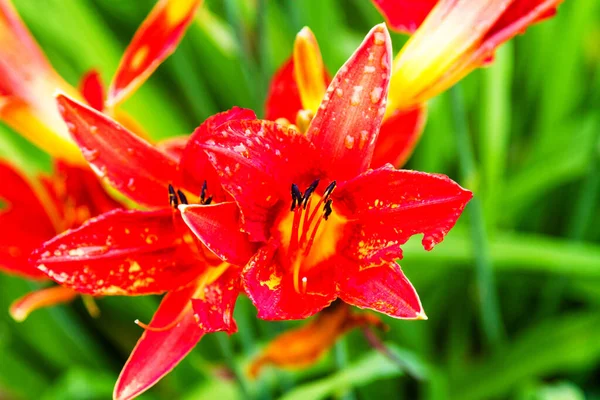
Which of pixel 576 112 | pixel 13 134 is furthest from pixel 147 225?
pixel 576 112

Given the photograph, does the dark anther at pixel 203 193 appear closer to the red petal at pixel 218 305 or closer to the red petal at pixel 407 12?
the red petal at pixel 218 305

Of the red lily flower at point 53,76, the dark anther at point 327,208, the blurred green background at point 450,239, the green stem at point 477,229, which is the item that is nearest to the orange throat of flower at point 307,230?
the dark anther at point 327,208

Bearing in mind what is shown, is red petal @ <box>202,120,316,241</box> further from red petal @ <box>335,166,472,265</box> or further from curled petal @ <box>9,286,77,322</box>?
curled petal @ <box>9,286,77,322</box>

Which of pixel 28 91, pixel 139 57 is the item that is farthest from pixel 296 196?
pixel 28 91

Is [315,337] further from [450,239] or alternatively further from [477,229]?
[450,239]

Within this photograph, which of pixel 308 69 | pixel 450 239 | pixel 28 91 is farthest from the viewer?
pixel 450 239

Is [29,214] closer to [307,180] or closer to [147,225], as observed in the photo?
[147,225]

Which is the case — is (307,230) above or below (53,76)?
below
